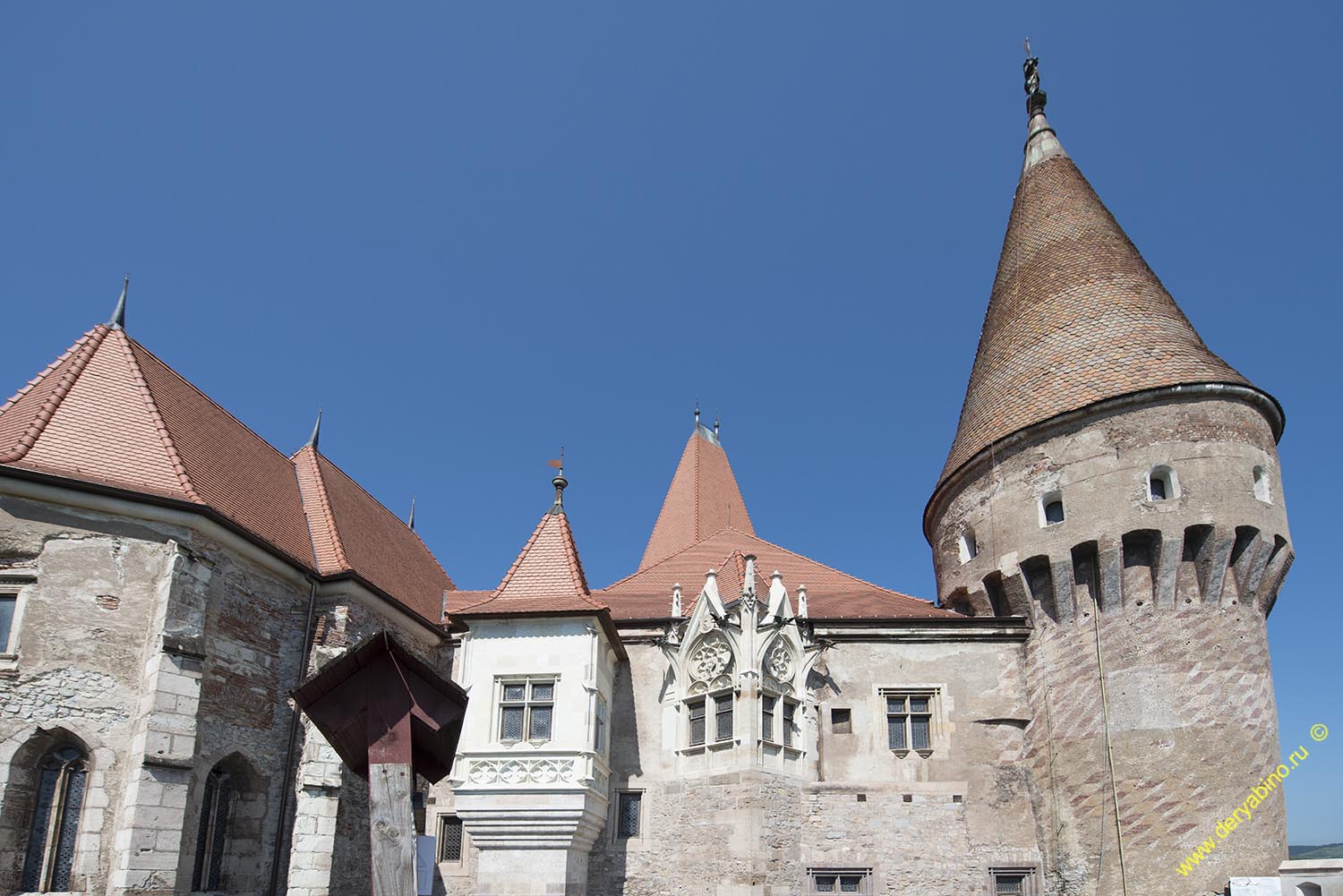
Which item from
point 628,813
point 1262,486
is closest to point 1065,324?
point 1262,486

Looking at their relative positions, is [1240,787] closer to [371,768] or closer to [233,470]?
[371,768]

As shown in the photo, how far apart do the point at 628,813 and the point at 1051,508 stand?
918cm

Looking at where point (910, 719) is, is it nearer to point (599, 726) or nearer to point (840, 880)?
point (840, 880)

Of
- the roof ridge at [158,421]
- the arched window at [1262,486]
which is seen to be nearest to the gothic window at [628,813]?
the roof ridge at [158,421]

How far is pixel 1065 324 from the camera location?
63.8 feet

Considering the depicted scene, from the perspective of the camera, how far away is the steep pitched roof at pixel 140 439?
1350cm

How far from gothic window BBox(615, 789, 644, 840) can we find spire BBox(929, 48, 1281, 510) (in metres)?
8.73

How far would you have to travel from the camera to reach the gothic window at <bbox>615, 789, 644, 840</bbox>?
16469 mm

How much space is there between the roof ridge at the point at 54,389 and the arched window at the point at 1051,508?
15.8 meters

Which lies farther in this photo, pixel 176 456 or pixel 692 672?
pixel 692 672

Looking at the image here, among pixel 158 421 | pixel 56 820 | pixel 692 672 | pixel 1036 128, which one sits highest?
pixel 1036 128

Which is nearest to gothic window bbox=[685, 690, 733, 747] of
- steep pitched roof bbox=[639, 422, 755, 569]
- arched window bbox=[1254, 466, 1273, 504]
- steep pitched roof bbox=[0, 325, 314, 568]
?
steep pitched roof bbox=[0, 325, 314, 568]

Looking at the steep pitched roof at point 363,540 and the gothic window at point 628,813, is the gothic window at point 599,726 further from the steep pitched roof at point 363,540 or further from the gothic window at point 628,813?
A: the steep pitched roof at point 363,540

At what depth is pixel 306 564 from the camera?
15.9 m
